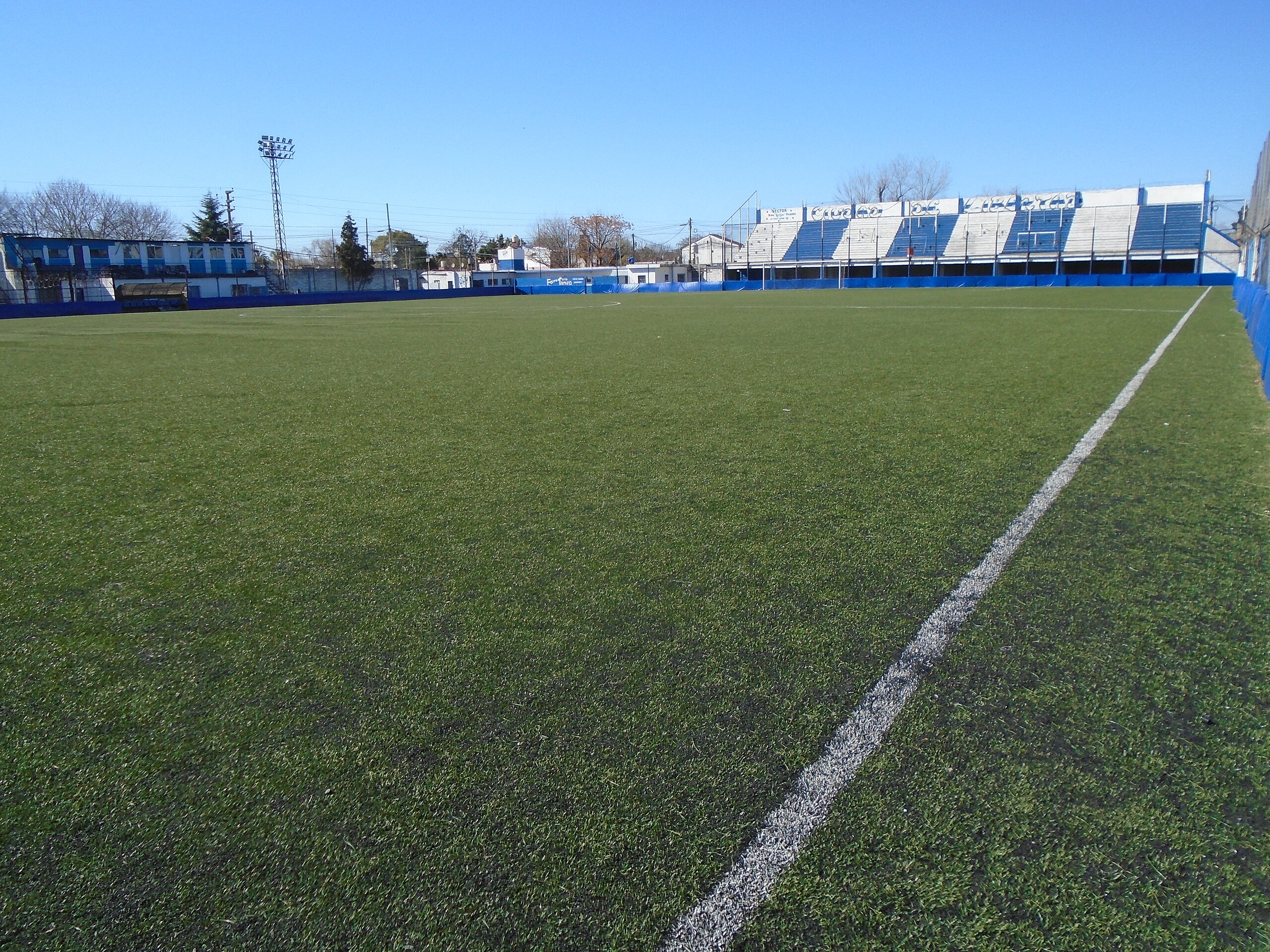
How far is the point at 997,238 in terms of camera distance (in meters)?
59.4

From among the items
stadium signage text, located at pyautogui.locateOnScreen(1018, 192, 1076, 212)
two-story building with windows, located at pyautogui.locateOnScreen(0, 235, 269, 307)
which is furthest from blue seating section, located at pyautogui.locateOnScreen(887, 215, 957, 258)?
two-story building with windows, located at pyautogui.locateOnScreen(0, 235, 269, 307)

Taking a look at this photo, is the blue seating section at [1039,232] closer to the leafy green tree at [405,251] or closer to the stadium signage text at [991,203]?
the stadium signage text at [991,203]

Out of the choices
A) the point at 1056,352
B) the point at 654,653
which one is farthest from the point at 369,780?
the point at 1056,352

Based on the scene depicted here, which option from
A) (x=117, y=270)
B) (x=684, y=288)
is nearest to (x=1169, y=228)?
(x=684, y=288)

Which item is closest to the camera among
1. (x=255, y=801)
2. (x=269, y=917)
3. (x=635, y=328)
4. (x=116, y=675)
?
(x=269, y=917)

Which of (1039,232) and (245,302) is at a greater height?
(1039,232)

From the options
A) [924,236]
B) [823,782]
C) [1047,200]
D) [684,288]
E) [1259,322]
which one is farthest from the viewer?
[1047,200]

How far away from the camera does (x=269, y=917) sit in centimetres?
169

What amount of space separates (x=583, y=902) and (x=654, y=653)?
1.10 meters

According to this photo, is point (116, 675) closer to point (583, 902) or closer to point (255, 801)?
point (255, 801)

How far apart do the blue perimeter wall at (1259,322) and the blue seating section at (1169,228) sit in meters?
38.7

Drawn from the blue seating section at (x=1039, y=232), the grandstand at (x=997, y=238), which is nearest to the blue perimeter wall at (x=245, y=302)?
the grandstand at (x=997, y=238)

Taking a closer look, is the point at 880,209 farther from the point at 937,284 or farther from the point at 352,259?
the point at 352,259

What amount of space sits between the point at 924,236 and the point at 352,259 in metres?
47.2
